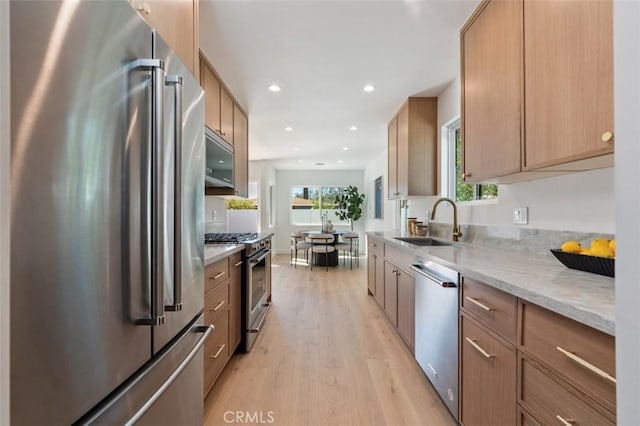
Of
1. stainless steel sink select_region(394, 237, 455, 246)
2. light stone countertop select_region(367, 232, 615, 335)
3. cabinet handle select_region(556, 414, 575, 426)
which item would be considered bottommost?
cabinet handle select_region(556, 414, 575, 426)

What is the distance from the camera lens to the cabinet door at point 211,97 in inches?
95.2

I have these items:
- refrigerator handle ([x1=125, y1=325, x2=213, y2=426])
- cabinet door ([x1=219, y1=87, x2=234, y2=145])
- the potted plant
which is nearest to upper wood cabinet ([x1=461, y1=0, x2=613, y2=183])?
refrigerator handle ([x1=125, y1=325, x2=213, y2=426])

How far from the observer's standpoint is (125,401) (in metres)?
0.77

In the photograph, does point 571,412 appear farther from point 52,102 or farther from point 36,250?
point 52,102

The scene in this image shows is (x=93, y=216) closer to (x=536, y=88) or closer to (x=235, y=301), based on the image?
(x=235, y=301)

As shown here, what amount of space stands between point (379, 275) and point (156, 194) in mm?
2939

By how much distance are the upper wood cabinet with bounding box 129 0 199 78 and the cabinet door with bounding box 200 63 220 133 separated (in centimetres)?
91

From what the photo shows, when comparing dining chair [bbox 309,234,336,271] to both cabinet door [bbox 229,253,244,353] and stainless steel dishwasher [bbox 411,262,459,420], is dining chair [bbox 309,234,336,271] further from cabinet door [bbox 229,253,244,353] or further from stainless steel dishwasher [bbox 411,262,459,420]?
stainless steel dishwasher [bbox 411,262,459,420]

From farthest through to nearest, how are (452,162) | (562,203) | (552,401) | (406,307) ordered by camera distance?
(452,162) → (406,307) → (562,203) → (552,401)

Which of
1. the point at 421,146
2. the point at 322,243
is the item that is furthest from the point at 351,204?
the point at 421,146

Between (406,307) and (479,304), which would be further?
(406,307)

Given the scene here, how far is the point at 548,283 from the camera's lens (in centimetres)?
104

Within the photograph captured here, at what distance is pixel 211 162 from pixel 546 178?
2421 millimetres

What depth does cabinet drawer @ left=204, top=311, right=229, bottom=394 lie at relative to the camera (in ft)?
5.32
